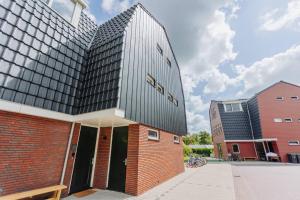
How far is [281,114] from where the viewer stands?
67.5ft

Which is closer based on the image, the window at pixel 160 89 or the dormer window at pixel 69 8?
the dormer window at pixel 69 8

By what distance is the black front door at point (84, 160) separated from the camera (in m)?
6.17

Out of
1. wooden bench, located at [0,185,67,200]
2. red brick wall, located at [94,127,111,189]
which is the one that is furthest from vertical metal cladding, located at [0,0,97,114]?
wooden bench, located at [0,185,67,200]

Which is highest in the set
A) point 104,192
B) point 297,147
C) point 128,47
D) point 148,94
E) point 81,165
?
point 128,47

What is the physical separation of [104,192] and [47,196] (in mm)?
1984

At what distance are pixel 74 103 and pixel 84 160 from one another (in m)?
2.54

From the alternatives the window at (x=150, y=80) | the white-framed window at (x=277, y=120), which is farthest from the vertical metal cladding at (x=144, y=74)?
the white-framed window at (x=277, y=120)

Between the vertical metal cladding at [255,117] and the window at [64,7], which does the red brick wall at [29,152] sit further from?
the vertical metal cladding at [255,117]

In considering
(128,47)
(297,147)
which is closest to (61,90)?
(128,47)

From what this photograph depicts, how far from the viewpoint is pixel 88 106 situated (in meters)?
5.80

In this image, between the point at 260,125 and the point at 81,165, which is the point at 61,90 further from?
the point at 260,125

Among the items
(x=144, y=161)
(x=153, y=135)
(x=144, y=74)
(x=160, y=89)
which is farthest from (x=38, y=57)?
(x=160, y=89)

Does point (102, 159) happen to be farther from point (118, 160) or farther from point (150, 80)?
point (150, 80)

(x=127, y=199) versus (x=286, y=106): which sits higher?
(x=286, y=106)
